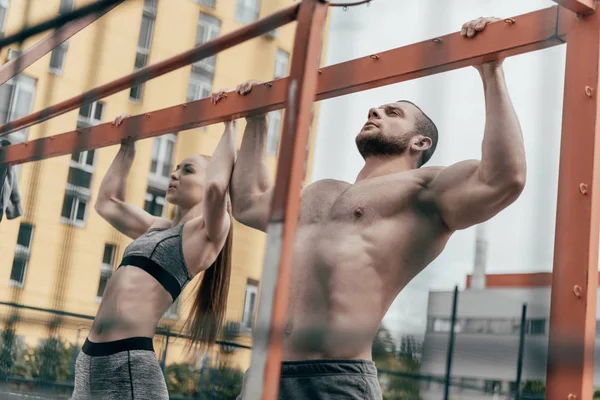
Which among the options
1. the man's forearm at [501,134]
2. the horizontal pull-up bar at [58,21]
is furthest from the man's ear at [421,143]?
the horizontal pull-up bar at [58,21]

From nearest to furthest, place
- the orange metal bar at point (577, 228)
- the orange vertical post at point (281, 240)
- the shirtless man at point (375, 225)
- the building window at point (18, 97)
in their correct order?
the orange vertical post at point (281, 240), the orange metal bar at point (577, 228), the shirtless man at point (375, 225), the building window at point (18, 97)

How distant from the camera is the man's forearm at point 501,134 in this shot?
75.1 inches

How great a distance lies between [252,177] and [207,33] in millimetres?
Answer: 411

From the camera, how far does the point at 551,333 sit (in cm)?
174

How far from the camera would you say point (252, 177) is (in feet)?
7.89

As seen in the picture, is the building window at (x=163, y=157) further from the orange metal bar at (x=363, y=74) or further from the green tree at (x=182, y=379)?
the green tree at (x=182, y=379)

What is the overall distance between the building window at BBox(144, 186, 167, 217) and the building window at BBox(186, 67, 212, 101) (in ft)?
1.03

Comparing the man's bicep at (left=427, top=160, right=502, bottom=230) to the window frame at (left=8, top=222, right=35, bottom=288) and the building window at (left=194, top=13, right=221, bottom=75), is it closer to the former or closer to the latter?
the building window at (left=194, top=13, right=221, bottom=75)

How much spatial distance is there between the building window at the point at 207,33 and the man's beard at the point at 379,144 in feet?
1.57

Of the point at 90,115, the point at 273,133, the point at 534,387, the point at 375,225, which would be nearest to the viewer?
the point at 534,387

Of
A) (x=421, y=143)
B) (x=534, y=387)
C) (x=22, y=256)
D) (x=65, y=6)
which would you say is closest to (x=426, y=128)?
(x=421, y=143)

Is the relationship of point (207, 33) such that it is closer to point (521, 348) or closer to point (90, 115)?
point (90, 115)

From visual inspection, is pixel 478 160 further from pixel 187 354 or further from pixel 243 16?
pixel 187 354

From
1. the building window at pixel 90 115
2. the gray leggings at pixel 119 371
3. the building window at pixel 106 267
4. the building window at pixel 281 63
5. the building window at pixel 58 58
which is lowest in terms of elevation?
the gray leggings at pixel 119 371
